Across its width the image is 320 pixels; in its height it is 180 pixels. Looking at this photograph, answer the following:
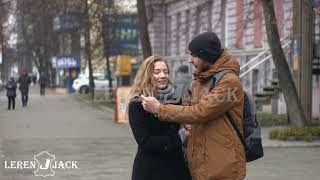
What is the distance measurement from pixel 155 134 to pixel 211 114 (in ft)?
2.06

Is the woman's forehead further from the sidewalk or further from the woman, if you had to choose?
the sidewalk

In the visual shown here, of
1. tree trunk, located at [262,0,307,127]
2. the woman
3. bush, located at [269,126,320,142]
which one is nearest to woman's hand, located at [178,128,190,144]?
the woman

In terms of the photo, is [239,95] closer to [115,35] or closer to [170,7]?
[115,35]

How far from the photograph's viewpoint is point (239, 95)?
4.61 m

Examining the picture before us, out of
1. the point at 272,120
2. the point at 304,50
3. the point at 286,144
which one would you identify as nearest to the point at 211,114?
the point at 286,144

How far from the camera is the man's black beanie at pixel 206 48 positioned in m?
4.62

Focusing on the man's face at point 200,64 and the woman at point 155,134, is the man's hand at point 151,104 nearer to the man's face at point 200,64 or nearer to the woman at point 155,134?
the woman at point 155,134

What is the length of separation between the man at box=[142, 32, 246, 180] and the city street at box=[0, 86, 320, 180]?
256 inches

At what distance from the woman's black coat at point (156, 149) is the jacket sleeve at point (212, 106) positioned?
0.33 meters

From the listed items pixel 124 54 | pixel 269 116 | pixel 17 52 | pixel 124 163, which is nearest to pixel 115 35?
pixel 124 54

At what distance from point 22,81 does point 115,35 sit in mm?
8051

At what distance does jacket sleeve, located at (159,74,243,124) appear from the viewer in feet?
14.8

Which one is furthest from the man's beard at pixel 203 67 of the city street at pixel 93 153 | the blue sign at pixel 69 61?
the blue sign at pixel 69 61

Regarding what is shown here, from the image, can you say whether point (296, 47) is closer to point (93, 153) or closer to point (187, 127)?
point (93, 153)
